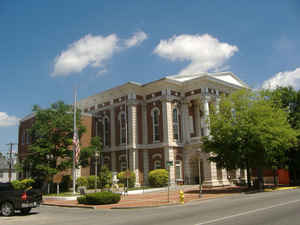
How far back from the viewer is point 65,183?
34344 mm

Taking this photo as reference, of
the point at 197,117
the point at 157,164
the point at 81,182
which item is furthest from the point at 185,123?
the point at 81,182

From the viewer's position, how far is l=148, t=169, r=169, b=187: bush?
109 feet

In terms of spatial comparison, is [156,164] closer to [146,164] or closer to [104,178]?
[146,164]

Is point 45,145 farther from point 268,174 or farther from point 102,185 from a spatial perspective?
point 268,174

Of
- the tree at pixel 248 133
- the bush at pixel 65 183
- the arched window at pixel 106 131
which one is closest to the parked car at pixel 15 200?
the tree at pixel 248 133

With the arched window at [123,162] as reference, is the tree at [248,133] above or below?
above

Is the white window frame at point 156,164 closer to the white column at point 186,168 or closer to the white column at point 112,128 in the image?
the white column at point 186,168

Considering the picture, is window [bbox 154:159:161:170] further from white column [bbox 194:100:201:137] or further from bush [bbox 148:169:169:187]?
white column [bbox 194:100:201:137]

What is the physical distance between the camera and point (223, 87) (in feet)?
127

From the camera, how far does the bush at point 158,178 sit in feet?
109

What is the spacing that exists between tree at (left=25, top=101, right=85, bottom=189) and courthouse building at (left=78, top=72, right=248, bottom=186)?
741 cm

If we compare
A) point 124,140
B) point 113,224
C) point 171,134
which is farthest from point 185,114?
point 113,224

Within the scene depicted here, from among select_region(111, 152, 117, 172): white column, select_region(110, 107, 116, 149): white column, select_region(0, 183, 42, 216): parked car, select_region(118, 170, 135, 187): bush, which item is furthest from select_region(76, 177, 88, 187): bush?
select_region(0, 183, 42, 216): parked car

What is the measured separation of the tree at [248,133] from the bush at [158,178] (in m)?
6.57
